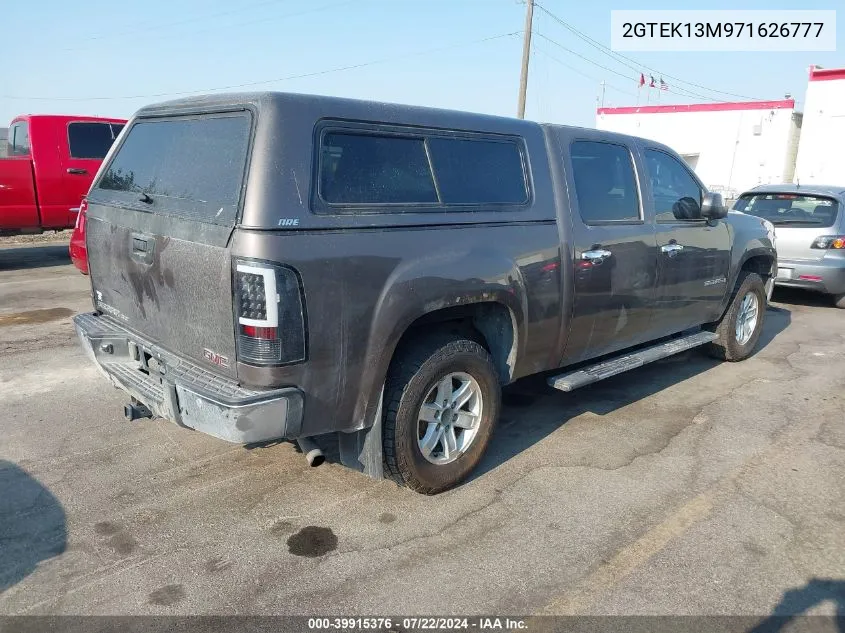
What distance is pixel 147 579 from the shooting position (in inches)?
117

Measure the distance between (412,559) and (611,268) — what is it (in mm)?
2369

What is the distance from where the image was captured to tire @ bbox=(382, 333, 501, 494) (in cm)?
345

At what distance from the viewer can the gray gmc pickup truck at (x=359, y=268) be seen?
294 centimetres

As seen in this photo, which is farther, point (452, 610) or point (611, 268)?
point (611, 268)

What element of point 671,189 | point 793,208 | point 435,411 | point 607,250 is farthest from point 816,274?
point 435,411

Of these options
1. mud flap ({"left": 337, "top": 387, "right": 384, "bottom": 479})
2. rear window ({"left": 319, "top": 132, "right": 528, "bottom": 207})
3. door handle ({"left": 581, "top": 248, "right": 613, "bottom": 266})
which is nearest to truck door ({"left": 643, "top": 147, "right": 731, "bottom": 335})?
door handle ({"left": 581, "top": 248, "right": 613, "bottom": 266})

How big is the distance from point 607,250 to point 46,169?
31.5 feet

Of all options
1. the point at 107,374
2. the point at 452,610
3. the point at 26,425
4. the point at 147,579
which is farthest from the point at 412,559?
the point at 26,425

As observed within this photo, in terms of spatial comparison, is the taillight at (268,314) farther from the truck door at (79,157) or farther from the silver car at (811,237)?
the truck door at (79,157)

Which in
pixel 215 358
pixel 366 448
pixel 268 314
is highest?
pixel 268 314

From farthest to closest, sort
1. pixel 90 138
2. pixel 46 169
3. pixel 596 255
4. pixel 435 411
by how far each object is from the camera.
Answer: pixel 90 138
pixel 46 169
pixel 596 255
pixel 435 411

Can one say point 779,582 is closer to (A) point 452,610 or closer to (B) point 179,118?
(A) point 452,610

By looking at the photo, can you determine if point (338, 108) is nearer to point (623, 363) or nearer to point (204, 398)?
point (204, 398)

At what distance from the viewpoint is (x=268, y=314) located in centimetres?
286
